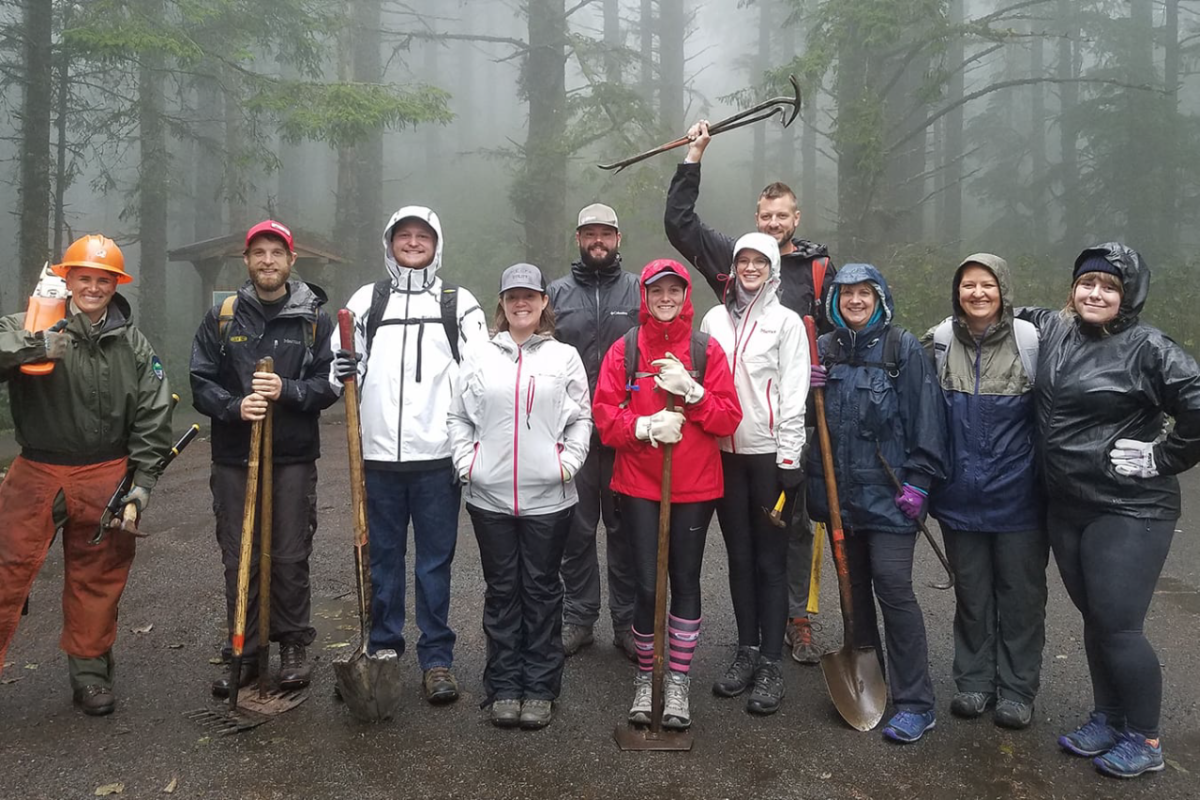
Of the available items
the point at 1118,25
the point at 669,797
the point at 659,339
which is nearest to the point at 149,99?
the point at 659,339

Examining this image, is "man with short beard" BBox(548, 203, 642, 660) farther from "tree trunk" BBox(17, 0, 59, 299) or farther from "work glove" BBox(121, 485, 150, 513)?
"tree trunk" BBox(17, 0, 59, 299)

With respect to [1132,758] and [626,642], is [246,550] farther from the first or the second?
[1132,758]

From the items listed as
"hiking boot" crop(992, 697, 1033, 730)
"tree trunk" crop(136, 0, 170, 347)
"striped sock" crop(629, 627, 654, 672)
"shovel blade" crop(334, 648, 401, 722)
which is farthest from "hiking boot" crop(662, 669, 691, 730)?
"tree trunk" crop(136, 0, 170, 347)

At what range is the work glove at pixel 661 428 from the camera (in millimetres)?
3844

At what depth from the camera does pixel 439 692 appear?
4.23 meters

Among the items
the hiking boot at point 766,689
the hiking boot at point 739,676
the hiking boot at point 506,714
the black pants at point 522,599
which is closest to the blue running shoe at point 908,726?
the hiking boot at point 766,689

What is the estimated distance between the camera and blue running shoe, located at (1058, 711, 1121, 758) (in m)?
3.77

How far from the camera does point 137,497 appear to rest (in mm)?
4098

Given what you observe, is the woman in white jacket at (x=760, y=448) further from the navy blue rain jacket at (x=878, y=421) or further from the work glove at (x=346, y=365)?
the work glove at (x=346, y=365)

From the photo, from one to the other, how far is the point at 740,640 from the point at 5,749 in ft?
11.8

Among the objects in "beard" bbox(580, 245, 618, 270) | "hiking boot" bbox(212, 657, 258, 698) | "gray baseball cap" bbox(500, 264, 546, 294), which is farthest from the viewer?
"beard" bbox(580, 245, 618, 270)

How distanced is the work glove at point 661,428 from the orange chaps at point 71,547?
2667mm

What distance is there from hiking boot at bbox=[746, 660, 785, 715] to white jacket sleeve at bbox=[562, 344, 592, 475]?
4.83 feet

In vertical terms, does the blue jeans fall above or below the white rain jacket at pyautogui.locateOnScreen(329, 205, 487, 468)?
below
